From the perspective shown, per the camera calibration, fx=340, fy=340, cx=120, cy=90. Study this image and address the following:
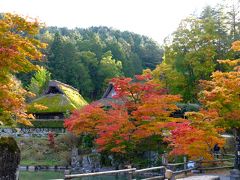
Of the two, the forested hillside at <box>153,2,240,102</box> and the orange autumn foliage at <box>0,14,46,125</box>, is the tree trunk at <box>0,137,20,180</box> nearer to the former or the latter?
the orange autumn foliage at <box>0,14,46,125</box>

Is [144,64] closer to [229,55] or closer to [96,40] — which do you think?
[96,40]

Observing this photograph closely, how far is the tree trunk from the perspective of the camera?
7234 millimetres

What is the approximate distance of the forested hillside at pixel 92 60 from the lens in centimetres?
4691

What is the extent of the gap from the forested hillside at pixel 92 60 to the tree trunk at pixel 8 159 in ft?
120

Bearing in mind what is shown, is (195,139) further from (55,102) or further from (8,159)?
(55,102)

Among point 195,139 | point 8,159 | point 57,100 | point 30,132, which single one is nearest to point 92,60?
point 57,100

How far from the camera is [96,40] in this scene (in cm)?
5547

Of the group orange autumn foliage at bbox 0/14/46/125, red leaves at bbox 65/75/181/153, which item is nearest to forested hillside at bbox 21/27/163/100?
red leaves at bbox 65/75/181/153

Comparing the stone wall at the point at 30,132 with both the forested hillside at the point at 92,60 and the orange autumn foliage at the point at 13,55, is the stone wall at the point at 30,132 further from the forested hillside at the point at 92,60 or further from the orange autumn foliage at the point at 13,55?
the orange autumn foliage at the point at 13,55

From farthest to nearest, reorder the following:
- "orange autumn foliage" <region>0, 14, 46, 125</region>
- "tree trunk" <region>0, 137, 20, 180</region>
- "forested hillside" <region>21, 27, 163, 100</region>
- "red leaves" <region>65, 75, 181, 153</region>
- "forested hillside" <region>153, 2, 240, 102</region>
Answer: "forested hillside" <region>21, 27, 163, 100</region> → "forested hillside" <region>153, 2, 240, 102</region> → "red leaves" <region>65, 75, 181, 153</region> → "orange autumn foliage" <region>0, 14, 46, 125</region> → "tree trunk" <region>0, 137, 20, 180</region>

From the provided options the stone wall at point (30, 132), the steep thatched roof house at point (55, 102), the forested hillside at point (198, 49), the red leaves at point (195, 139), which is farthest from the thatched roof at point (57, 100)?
the red leaves at point (195, 139)

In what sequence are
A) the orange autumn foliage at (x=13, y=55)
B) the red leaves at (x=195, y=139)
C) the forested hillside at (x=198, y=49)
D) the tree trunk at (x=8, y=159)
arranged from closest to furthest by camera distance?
the tree trunk at (x=8, y=159) → the orange autumn foliage at (x=13, y=55) → the red leaves at (x=195, y=139) → the forested hillside at (x=198, y=49)

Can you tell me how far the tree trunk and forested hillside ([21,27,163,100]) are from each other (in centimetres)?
3647

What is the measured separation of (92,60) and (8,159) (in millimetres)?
43344
